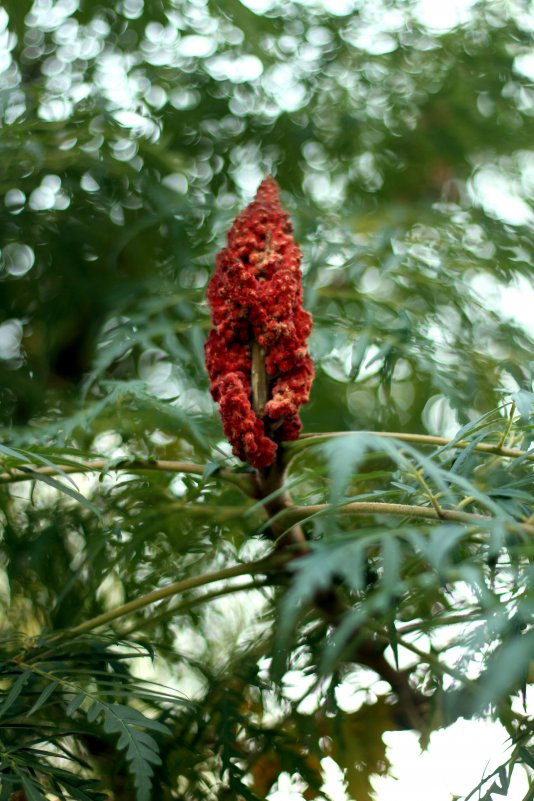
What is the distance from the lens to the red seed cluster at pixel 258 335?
0.98 meters

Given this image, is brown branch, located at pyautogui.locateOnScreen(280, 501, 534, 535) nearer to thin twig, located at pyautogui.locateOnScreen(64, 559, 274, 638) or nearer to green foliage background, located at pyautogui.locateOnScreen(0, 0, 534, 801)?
green foliage background, located at pyautogui.locateOnScreen(0, 0, 534, 801)

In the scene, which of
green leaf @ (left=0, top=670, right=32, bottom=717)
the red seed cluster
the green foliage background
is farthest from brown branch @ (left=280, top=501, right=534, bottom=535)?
green leaf @ (left=0, top=670, right=32, bottom=717)

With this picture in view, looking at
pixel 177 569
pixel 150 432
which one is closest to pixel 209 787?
pixel 177 569

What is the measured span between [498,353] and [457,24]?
0.84 meters

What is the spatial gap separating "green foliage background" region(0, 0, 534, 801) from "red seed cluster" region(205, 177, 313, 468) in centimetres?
4

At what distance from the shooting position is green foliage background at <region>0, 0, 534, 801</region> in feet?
3.24

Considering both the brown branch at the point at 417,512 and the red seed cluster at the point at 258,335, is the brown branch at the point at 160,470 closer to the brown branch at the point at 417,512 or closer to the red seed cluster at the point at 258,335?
the red seed cluster at the point at 258,335

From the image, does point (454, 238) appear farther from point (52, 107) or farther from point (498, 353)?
point (52, 107)

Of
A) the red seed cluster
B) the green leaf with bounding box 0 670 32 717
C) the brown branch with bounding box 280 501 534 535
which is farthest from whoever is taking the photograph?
the red seed cluster

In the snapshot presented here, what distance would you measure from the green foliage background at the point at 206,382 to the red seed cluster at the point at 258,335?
0.04 meters

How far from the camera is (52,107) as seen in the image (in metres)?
1.75

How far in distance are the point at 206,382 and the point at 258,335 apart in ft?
1.48

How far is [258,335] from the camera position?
1027 millimetres

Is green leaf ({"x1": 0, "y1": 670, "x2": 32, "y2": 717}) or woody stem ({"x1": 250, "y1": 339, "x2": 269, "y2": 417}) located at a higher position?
woody stem ({"x1": 250, "y1": 339, "x2": 269, "y2": 417})
